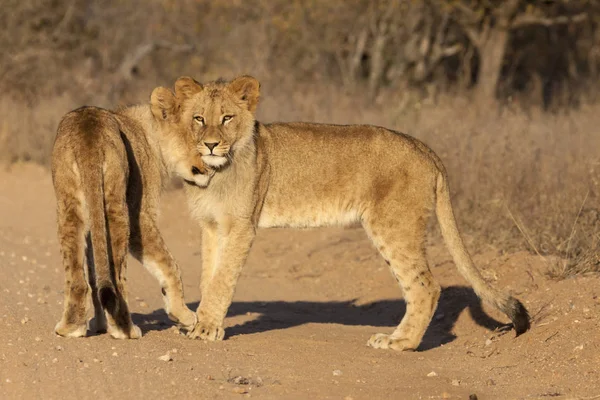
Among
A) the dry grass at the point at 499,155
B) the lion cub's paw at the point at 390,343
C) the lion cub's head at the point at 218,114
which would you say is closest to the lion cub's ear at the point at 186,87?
the lion cub's head at the point at 218,114

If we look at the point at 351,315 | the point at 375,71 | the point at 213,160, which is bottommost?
the point at 375,71

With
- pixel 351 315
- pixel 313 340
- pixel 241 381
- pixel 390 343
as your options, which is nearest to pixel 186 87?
pixel 313 340

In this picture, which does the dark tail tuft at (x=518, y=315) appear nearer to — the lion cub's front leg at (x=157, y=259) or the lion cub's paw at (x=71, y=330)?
the lion cub's front leg at (x=157, y=259)

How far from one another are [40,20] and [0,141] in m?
6.15

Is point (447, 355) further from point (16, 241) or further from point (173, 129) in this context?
point (16, 241)

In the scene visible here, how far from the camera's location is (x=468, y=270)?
671 centimetres

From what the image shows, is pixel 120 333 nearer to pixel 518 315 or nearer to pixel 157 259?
pixel 157 259

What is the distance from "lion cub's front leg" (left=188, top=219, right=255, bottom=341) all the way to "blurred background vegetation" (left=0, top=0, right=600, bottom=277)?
10.3 feet

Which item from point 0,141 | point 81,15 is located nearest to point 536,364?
point 0,141

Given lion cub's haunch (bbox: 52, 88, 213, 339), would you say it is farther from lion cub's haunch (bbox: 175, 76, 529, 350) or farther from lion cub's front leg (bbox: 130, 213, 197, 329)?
lion cub's haunch (bbox: 175, 76, 529, 350)

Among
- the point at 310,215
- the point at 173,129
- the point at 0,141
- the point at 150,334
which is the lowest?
the point at 0,141

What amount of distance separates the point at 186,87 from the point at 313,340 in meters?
1.76

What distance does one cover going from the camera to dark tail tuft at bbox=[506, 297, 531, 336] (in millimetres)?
6355

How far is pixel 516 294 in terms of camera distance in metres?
7.60
